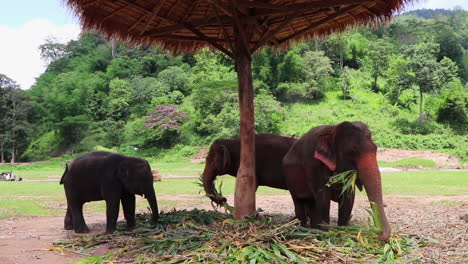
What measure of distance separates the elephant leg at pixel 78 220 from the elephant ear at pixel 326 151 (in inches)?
162

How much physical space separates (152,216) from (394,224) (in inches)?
156

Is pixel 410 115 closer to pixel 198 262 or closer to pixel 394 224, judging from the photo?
pixel 394 224

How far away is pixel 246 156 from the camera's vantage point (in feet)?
22.7

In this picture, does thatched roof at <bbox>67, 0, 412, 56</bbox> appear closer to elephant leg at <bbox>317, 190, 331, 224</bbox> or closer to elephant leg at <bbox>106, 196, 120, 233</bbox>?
elephant leg at <bbox>317, 190, 331, 224</bbox>

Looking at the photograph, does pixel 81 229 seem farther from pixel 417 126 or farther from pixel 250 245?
pixel 417 126

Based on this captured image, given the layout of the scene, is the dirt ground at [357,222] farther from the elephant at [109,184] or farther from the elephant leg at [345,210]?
the elephant leg at [345,210]

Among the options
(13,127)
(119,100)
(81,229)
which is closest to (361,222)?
(81,229)

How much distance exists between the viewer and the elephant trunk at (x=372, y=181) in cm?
512

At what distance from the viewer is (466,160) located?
30.1 metres

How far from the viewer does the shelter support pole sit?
6852mm

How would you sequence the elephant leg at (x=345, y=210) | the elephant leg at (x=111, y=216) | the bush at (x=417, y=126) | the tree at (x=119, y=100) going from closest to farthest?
1. the elephant leg at (x=345, y=210)
2. the elephant leg at (x=111, y=216)
3. the bush at (x=417, y=126)
4. the tree at (x=119, y=100)

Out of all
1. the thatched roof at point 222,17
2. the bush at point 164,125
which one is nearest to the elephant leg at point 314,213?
the thatched roof at point 222,17

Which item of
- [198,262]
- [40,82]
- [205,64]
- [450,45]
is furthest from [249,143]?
[40,82]

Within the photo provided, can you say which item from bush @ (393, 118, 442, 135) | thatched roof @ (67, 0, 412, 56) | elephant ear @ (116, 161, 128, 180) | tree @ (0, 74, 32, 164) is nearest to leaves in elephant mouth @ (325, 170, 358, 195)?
thatched roof @ (67, 0, 412, 56)
